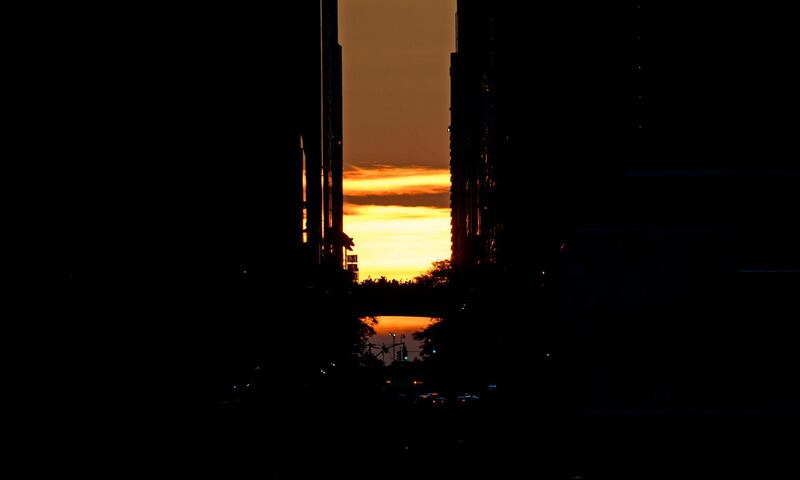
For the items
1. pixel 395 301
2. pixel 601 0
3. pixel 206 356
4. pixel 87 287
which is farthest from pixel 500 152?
pixel 601 0

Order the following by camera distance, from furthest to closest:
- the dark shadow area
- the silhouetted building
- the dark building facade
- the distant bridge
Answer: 1. the distant bridge
2. the silhouetted building
3. the dark building facade
4. the dark shadow area

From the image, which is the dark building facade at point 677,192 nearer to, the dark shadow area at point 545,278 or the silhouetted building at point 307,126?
the dark shadow area at point 545,278

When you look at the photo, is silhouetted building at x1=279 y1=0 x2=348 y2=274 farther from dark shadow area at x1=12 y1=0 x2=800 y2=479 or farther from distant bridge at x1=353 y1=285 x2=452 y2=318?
dark shadow area at x1=12 y1=0 x2=800 y2=479

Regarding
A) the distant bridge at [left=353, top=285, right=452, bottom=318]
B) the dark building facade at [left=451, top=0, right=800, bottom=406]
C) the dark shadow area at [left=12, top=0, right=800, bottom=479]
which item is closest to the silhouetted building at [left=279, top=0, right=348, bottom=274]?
the distant bridge at [left=353, top=285, right=452, bottom=318]

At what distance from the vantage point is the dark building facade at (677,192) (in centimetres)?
2889

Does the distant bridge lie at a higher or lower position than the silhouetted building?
lower

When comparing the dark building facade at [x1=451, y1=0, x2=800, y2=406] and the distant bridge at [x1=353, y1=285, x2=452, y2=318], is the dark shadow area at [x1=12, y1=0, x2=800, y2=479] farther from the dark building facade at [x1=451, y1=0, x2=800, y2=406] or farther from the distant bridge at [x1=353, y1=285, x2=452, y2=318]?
the distant bridge at [x1=353, y1=285, x2=452, y2=318]

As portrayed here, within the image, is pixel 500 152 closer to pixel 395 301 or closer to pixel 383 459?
pixel 395 301

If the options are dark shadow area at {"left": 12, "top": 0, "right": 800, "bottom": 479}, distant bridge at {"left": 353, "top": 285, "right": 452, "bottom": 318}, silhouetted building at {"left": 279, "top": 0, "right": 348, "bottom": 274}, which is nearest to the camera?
dark shadow area at {"left": 12, "top": 0, "right": 800, "bottom": 479}

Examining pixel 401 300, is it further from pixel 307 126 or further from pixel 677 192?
pixel 677 192

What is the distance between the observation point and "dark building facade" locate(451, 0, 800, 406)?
28.9m

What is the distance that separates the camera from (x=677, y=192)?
30.3m

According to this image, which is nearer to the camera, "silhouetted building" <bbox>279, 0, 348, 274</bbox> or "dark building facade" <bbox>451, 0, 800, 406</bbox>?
"dark building facade" <bbox>451, 0, 800, 406</bbox>

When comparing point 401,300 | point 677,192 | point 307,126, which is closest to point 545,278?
point 677,192
